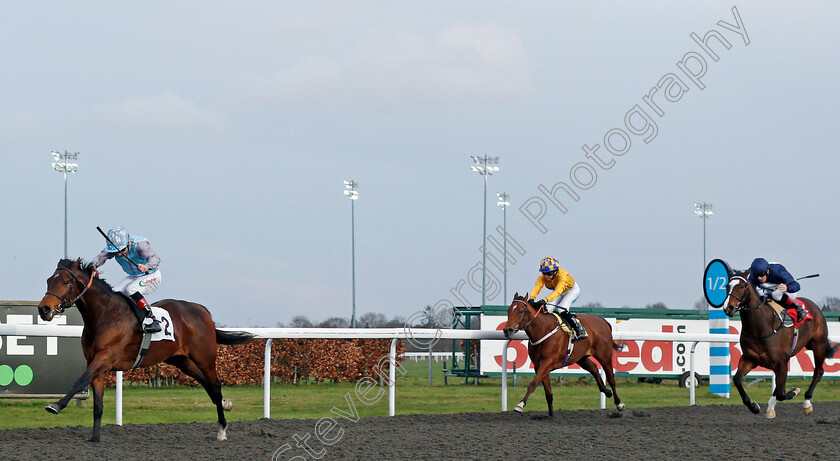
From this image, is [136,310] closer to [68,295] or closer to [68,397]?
[68,295]

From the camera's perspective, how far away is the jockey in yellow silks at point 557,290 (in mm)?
8930

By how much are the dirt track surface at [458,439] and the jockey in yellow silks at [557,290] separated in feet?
3.22

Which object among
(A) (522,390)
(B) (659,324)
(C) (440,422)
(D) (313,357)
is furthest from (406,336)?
(B) (659,324)

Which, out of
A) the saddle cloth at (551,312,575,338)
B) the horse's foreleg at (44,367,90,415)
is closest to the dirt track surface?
the horse's foreleg at (44,367,90,415)

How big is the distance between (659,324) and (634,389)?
5.24ft

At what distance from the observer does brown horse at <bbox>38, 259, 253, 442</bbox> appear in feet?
20.3

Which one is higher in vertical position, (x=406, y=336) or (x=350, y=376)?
(x=406, y=336)

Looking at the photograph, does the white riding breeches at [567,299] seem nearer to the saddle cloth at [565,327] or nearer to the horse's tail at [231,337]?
the saddle cloth at [565,327]

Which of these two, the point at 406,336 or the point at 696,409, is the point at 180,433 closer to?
the point at 406,336

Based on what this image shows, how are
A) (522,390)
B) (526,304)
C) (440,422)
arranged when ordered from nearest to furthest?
1. (440,422)
2. (526,304)
3. (522,390)

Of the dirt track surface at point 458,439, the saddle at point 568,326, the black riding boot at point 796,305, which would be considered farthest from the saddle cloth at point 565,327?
the black riding boot at point 796,305

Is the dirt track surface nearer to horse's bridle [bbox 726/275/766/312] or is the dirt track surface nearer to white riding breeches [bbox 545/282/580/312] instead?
horse's bridle [bbox 726/275/766/312]

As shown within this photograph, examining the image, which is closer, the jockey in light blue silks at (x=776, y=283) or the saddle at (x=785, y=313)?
the saddle at (x=785, y=313)

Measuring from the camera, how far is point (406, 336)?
8.43 m
